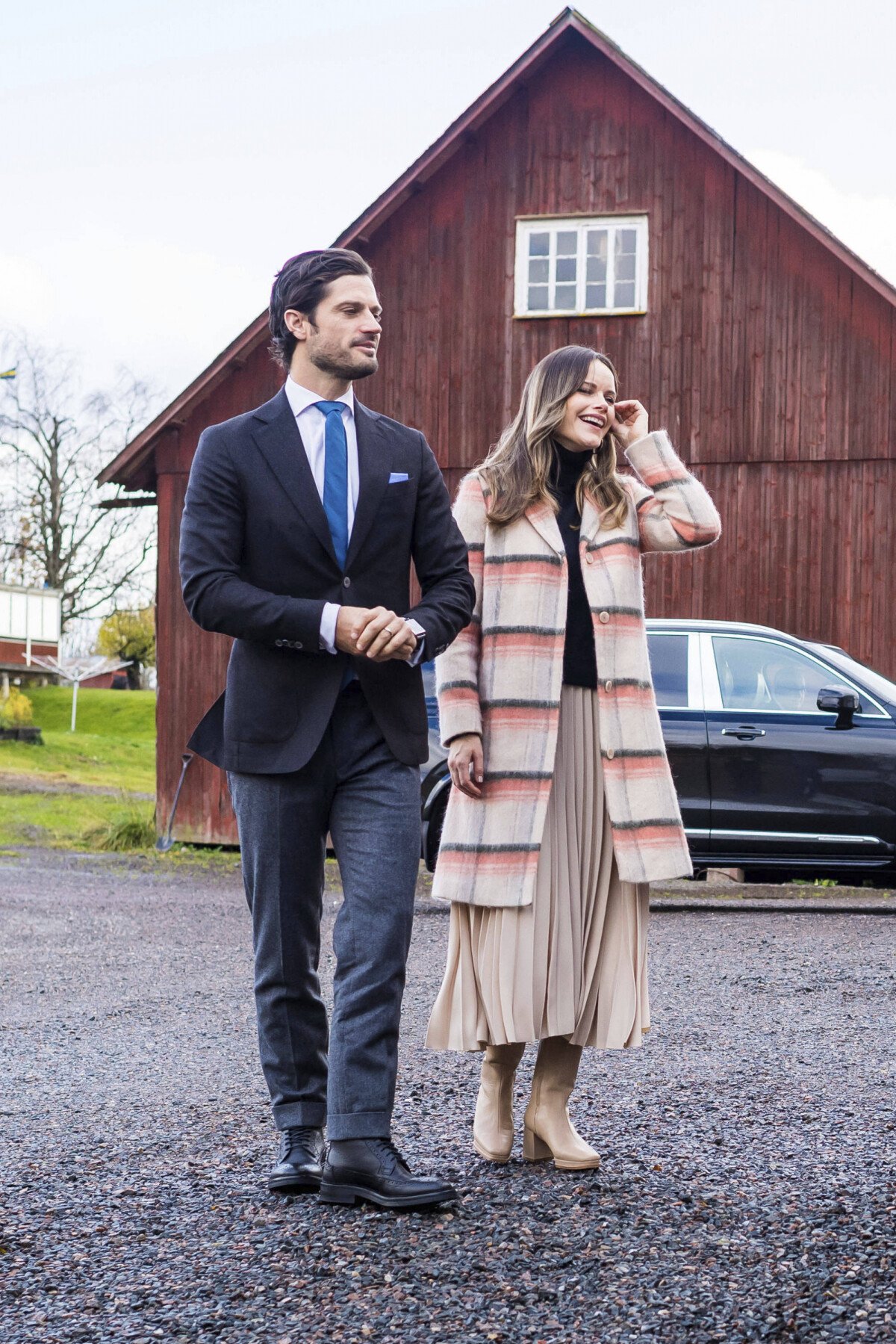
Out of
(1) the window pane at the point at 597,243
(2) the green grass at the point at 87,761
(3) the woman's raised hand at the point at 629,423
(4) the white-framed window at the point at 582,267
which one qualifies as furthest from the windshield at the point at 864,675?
(2) the green grass at the point at 87,761

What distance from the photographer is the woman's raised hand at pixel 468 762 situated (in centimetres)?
400

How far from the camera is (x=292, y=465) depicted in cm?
377

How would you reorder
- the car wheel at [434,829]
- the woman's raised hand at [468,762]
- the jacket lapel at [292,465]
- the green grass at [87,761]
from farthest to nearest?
the green grass at [87,761], the car wheel at [434,829], the woman's raised hand at [468,762], the jacket lapel at [292,465]

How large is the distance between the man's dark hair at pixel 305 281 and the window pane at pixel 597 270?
12.0 metres

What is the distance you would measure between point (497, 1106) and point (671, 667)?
280 inches

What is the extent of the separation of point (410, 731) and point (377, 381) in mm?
12624

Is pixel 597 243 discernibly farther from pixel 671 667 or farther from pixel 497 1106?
pixel 497 1106

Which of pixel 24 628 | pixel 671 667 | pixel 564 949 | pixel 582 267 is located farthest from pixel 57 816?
pixel 24 628

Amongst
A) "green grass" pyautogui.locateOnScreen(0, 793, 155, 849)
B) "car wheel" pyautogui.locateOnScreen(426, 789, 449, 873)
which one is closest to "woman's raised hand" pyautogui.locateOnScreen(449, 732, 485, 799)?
"car wheel" pyautogui.locateOnScreen(426, 789, 449, 873)

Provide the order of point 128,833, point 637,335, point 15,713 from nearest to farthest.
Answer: point 637,335 → point 128,833 → point 15,713

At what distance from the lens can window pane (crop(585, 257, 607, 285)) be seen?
50.9 feet

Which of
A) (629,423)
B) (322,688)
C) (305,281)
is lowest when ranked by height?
(322,688)

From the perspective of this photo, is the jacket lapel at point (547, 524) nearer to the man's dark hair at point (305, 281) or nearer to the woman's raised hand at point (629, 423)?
the woman's raised hand at point (629, 423)

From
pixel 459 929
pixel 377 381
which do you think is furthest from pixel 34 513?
pixel 459 929
